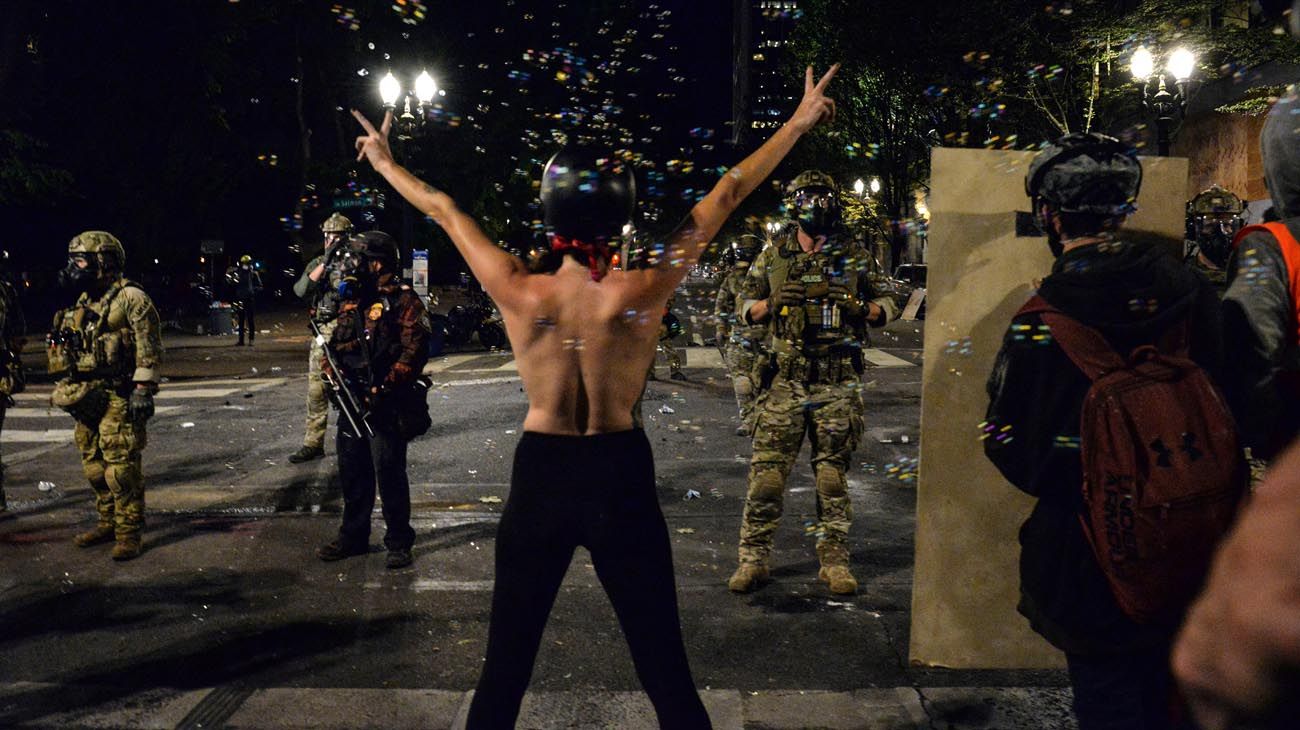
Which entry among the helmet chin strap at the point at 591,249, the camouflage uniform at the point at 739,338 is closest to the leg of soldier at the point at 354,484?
the camouflage uniform at the point at 739,338

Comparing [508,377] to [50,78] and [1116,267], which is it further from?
[50,78]

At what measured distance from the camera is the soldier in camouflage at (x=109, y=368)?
5.93 m

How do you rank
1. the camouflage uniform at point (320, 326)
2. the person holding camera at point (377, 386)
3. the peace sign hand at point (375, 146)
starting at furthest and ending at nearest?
the camouflage uniform at point (320, 326)
the person holding camera at point (377, 386)
the peace sign hand at point (375, 146)

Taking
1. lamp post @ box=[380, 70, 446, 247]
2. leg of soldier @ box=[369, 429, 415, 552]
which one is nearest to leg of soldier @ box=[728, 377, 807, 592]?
leg of soldier @ box=[369, 429, 415, 552]

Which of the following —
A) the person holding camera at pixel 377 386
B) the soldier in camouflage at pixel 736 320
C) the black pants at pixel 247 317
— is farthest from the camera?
the black pants at pixel 247 317

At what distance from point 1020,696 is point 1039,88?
23.7m

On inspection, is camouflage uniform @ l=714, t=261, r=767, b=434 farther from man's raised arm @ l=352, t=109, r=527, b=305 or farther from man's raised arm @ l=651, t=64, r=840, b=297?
man's raised arm @ l=352, t=109, r=527, b=305

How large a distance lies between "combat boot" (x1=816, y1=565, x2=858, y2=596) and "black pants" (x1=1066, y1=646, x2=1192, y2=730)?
9.61 ft

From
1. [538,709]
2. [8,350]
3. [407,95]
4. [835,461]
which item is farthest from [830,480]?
[407,95]

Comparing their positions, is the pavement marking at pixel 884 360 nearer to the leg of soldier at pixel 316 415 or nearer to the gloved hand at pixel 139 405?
the leg of soldier at pixel 316 415

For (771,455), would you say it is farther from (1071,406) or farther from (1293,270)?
(1293,270)

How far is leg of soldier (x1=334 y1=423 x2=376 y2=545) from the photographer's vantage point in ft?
19.7

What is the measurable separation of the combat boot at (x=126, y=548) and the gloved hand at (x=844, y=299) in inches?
172

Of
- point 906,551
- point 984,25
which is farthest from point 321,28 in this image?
point 906,551
